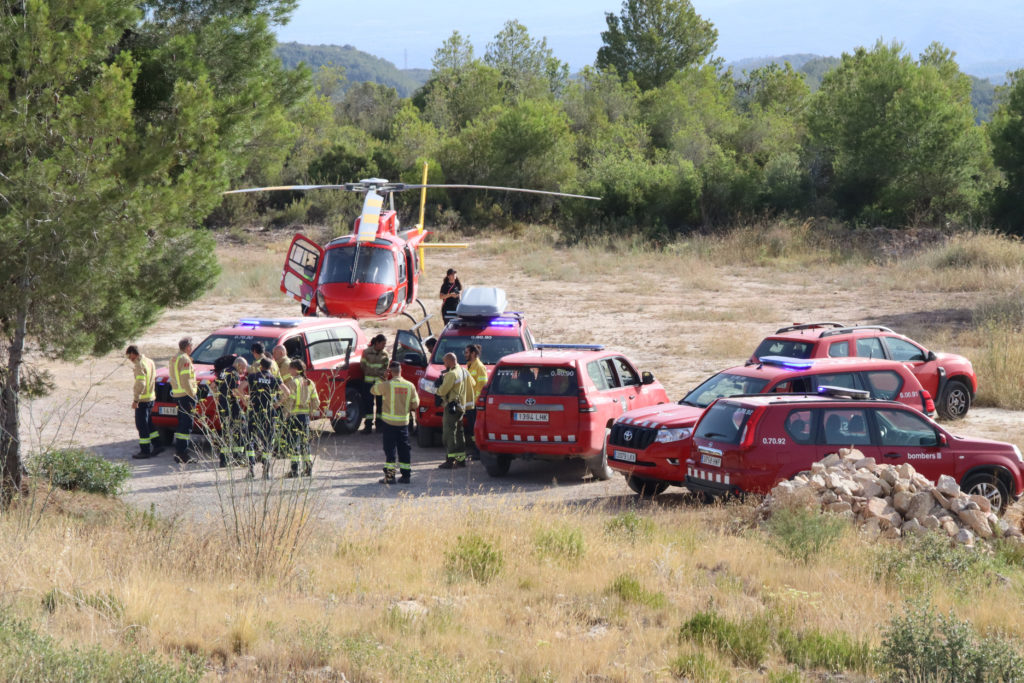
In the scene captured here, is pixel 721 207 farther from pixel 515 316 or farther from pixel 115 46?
pixel 115 46

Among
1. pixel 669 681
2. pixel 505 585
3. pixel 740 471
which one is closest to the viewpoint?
pixel 669 681

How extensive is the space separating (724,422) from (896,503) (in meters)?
1.98

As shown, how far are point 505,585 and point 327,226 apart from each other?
4585 cm

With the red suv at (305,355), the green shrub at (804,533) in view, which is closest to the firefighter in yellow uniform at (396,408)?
the red suv at (305,355)

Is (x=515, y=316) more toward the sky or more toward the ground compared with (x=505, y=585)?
more toward the sky

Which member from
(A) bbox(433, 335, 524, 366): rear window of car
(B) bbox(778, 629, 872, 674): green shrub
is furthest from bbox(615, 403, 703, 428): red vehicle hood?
(B) bbox(778, 629, 872, 674): green shrub

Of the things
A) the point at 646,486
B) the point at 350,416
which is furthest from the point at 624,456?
the point at 350,416

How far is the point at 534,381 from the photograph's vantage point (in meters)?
13.7

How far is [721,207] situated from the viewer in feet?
163

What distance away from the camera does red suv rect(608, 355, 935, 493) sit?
41.7 ft

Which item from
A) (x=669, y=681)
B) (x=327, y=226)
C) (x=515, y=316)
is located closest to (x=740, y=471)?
(x=669, y=681)

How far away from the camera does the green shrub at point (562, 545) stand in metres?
9.55

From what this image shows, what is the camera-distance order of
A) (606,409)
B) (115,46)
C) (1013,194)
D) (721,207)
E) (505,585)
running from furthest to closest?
(721,207), (1013,194), (606,409), (115,46), (505,585)

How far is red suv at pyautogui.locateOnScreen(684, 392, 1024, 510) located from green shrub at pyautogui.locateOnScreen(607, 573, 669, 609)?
3.31 metres
